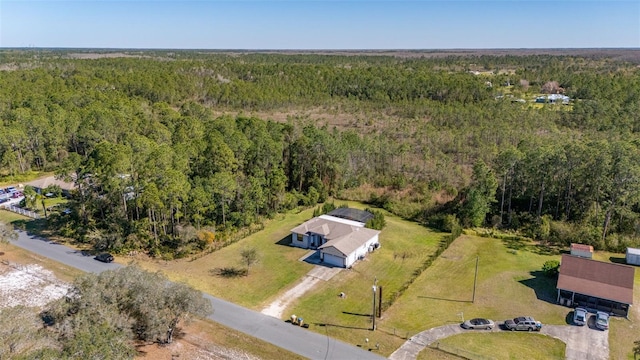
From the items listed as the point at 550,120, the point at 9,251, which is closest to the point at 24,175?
the point at 9,251

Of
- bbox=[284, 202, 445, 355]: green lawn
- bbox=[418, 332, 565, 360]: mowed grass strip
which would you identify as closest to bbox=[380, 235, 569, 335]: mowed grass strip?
bbox=[284, 202, 445, 355]: green lawn

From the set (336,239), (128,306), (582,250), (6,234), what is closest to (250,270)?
(336,239)

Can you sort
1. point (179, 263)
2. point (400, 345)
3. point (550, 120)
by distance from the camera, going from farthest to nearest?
point (550, 120) < point (179, 263) < point (400, 345)

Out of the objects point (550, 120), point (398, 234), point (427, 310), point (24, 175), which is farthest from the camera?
point (550, 120)

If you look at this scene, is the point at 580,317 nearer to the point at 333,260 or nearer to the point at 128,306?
the point at 333,260

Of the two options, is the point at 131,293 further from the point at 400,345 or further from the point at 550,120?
the point at 550,120

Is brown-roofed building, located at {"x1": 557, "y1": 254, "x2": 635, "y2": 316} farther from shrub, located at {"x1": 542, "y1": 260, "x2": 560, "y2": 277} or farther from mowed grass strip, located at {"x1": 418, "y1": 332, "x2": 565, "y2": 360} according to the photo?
mowed grass strip, located at {"x1": 418, "y1": 332, "x2": 565, "y2": 360}
